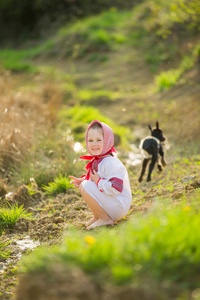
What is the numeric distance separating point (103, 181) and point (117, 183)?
14 centimetres

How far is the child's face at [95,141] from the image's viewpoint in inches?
159

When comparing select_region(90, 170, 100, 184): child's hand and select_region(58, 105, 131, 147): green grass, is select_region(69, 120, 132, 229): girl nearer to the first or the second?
select_region(90, 170, 100, 184): child's hand

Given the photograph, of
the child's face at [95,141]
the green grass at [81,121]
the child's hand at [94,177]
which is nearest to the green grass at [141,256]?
the child's hand at [94,177]

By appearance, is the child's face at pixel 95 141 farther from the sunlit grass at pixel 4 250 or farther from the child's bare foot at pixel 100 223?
the sunlit grass at pixel 4 250

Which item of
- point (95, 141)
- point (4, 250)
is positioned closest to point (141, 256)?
point (95, 141)

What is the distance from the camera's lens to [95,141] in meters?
4.05

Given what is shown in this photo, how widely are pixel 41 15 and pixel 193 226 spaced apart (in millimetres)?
24615

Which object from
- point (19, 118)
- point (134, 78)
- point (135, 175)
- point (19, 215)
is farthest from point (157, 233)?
point (134, 78)

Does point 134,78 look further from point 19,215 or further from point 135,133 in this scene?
point 19,215

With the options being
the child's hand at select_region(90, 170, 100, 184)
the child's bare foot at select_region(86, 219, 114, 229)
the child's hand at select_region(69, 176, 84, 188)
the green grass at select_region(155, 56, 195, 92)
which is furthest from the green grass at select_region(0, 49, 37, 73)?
the child's bare foot at select_region(86, 219, 114, 229)

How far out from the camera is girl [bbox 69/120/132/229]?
12.9 feet

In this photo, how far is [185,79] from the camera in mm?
10812

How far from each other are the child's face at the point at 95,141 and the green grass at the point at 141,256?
162cm

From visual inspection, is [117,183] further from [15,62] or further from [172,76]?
[15,62]
